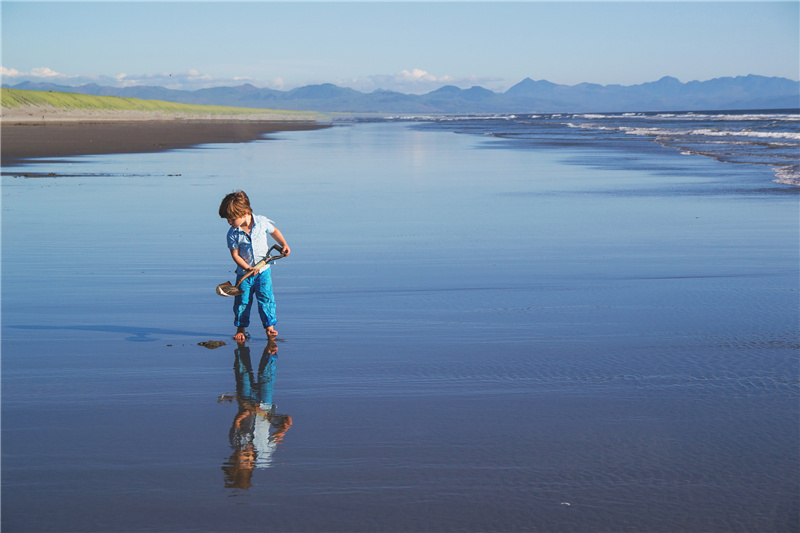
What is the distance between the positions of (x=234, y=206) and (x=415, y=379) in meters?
1.94

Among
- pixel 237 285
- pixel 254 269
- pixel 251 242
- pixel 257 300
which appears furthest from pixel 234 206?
pixel 257 300

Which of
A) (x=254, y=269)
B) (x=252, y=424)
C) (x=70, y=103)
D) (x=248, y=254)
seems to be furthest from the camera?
(x=70, y=103)

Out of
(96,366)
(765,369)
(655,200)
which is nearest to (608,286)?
(765,369)

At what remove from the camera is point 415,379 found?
4918 millimetres

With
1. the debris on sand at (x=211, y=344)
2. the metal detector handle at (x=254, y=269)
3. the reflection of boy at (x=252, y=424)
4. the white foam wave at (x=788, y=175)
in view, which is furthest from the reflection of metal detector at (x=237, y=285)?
the white foam wave at (x=788, y=175)

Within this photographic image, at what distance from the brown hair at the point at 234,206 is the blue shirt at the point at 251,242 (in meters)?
0.19

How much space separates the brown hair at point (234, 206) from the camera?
577 centimetres

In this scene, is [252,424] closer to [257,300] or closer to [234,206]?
[257,300]

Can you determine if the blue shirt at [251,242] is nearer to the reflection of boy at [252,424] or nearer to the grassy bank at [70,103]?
the reflection of boy at [252,424]

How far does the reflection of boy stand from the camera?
3652 mm

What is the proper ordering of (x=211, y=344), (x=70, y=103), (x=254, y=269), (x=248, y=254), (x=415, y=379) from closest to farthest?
(x=415, y=379)
(x=211, y=344)
(x=254, y=269)
(x=248, y=254)
(x=70, y=103)

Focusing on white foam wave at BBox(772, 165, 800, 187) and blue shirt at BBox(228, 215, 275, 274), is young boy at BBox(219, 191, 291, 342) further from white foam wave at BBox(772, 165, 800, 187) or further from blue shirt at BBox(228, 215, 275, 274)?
white foam wave at BBox(772, 165, 800, 187)

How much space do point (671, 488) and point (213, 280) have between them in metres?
5.41

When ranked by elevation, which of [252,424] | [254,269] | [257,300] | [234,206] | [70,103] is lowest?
[252,424]
